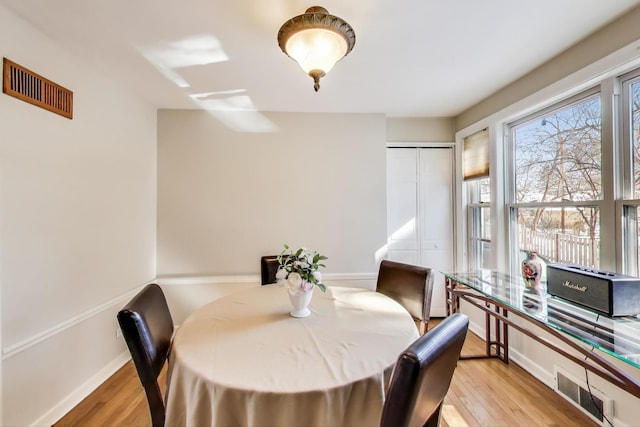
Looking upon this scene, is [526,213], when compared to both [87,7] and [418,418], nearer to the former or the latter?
[418,418]

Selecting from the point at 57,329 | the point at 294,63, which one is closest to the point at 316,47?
the point at 294,63

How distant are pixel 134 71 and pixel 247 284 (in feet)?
7.17

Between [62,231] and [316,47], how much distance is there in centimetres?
203

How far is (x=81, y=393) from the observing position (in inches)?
79.8

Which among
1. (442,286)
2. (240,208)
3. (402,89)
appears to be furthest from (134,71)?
(442,286)

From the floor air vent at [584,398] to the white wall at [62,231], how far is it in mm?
3447

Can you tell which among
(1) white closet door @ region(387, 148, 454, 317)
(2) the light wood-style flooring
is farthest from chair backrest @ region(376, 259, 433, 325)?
(1) white closet door @ region(387, 148, 454, 317)

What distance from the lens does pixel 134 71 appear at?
2.23 m

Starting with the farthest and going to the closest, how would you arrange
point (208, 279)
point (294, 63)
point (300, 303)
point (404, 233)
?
point (404, 233) < point (208, 279) < point (294, 63) < point (300, 303)

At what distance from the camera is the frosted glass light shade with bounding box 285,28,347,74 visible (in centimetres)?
146

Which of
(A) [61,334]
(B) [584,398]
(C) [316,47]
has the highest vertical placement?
(C) [316,47]

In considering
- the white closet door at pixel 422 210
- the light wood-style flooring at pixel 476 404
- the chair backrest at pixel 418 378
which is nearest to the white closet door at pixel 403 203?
the white closet door at pixel 422 210

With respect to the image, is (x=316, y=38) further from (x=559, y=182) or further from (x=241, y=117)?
(x=559, y=182)

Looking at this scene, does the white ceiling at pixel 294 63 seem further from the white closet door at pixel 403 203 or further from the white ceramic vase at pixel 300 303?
the white ceramic vase at pixel 300 303
